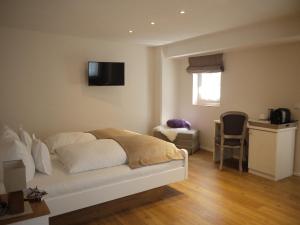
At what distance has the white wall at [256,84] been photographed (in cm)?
391

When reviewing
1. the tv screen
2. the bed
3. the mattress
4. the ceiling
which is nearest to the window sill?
the ceiling

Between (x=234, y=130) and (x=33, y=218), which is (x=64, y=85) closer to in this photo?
(x=234, y=130)

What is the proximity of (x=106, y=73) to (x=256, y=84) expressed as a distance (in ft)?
9.21

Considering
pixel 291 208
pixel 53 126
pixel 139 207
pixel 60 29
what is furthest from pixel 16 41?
pixel 291 208

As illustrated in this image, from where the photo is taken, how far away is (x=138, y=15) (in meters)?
3.20

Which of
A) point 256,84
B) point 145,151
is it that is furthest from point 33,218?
point 256,84

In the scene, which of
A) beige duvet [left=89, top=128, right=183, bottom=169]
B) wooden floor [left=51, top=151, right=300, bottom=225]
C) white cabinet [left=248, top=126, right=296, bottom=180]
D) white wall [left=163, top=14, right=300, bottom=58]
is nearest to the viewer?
wooden floor [left=51, top=151, right=300, bottom=225]

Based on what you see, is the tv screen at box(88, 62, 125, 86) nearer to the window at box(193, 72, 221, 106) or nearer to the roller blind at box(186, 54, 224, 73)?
the roller blind at box(186, 54, 224, 73)

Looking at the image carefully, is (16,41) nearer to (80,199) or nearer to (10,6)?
(10,6)

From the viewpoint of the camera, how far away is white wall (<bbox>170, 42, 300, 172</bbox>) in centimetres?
391

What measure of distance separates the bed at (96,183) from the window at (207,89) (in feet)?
8.37

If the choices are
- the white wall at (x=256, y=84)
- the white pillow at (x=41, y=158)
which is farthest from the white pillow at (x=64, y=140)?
the white wall at (x=256, y=84)

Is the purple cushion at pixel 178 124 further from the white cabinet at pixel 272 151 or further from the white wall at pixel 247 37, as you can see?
the white cabinet at pixel 272 151

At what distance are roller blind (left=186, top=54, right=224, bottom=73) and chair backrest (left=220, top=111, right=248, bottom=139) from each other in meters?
1.16
